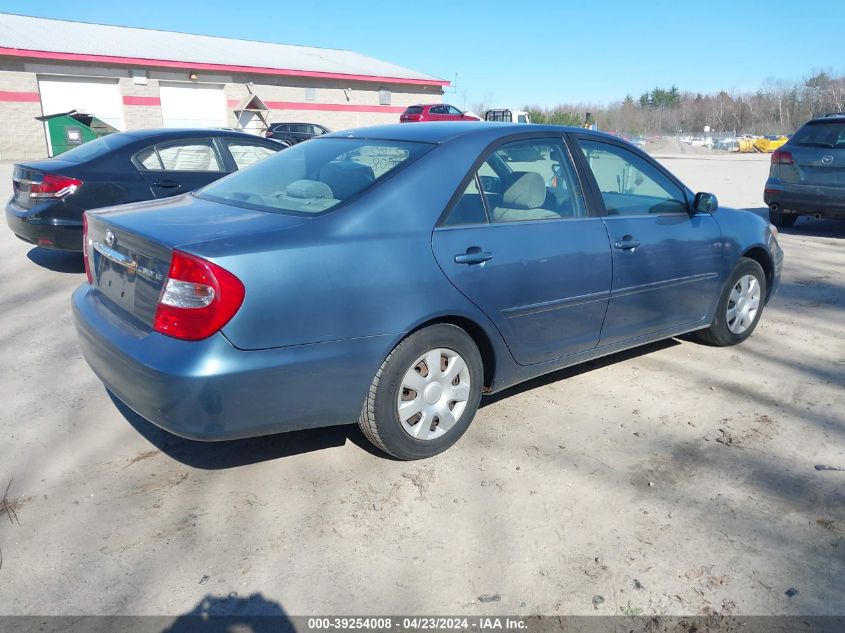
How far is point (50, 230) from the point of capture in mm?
6434

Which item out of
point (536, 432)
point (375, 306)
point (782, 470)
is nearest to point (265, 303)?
point (375, 306)

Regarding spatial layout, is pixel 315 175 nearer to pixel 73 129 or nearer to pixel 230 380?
pixel 230 380

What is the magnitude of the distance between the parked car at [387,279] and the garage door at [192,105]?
30.5 metres

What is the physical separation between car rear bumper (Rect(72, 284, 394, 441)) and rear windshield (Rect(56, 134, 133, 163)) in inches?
164

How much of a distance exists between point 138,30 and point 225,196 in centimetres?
3861

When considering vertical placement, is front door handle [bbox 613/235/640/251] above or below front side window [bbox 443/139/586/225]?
below

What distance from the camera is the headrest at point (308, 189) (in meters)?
3.38

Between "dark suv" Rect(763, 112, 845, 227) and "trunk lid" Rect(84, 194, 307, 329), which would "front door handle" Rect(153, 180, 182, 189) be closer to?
"trunk lid" Rect(84, 194, 307, 329)

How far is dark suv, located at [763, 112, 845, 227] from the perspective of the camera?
9078 millimetres

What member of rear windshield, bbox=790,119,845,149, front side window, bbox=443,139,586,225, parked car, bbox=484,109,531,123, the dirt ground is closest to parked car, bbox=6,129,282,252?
the dirt ground

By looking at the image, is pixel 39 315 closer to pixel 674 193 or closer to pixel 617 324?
pixel 617 324

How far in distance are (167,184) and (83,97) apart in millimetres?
25937

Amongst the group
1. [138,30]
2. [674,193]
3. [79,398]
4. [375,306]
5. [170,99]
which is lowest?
[79,398]

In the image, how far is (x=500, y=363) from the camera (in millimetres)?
3596
